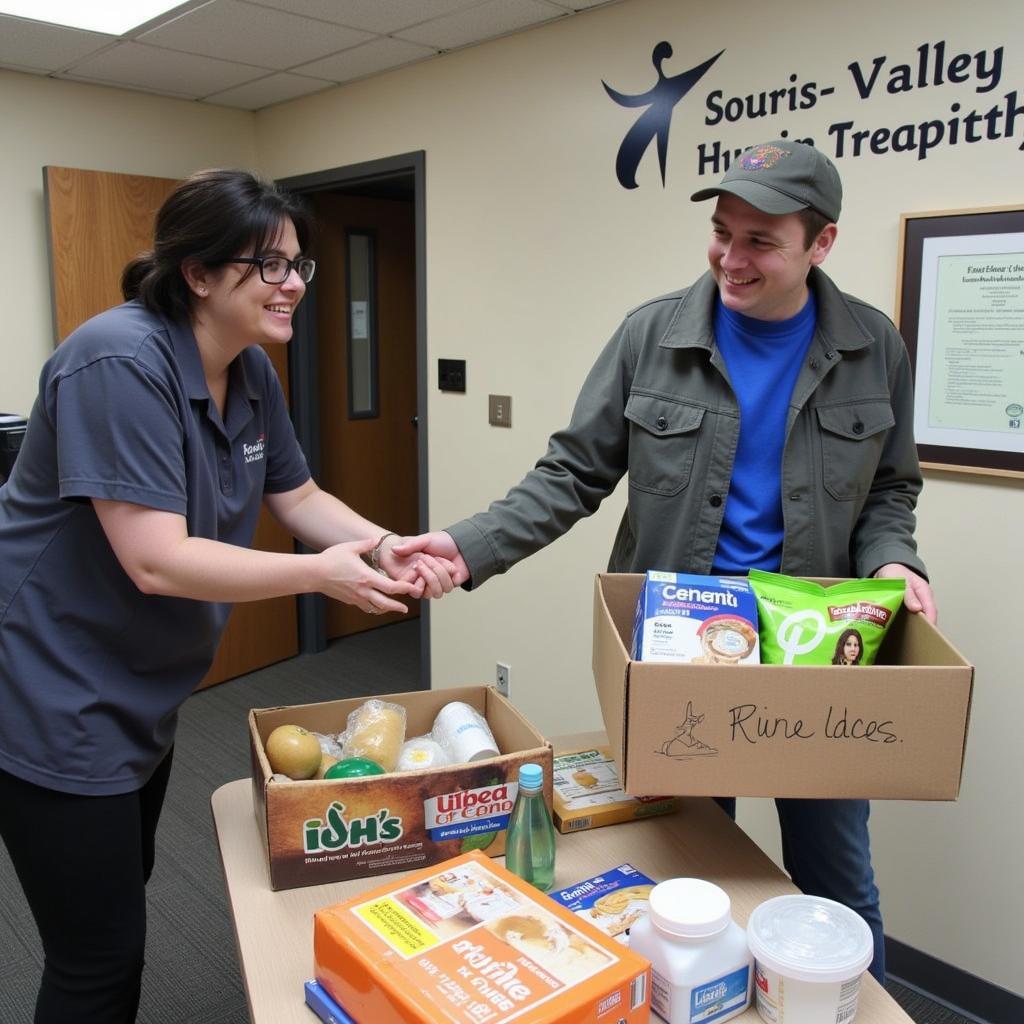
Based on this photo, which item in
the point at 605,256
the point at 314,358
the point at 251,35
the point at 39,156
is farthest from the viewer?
the point at 314,358

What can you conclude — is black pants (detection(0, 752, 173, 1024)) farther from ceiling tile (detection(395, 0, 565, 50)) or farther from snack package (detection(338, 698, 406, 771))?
ceiling tile (detection(395, 0, 565, 50))

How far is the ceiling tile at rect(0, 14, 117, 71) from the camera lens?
2928mm

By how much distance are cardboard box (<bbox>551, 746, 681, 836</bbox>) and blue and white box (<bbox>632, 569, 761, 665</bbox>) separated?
0.86 feet

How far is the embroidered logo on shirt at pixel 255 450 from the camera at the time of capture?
1531 mm

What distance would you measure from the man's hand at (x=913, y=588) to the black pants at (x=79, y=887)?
1132 millimetres

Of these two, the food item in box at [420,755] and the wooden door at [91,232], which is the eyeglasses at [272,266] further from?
the wooden door at [91,232]

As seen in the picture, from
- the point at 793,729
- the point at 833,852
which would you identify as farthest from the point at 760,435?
the point at 833,852

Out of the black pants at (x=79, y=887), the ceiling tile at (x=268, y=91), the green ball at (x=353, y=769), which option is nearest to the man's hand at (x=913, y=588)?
the green ball at (x=353, y=769)

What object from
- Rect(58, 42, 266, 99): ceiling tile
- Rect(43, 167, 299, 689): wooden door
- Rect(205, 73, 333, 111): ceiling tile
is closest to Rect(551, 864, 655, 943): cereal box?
Rect(43, 167, 299, 689): wooden door

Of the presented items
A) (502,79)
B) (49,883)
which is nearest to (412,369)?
(502,79)

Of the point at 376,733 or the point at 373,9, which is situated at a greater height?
the point at 373,9

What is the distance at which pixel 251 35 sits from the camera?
3020 millimetres

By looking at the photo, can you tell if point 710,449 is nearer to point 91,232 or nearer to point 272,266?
point 272,266

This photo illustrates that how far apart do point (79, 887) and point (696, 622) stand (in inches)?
36.1
